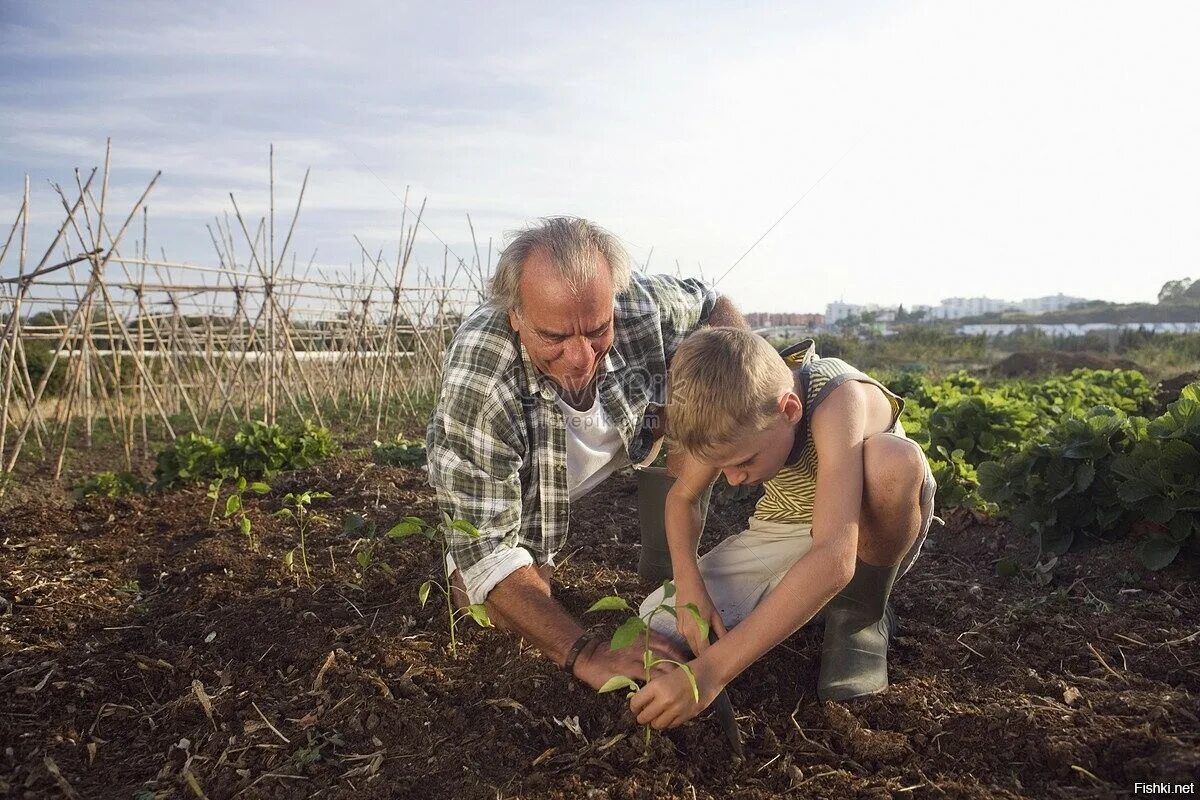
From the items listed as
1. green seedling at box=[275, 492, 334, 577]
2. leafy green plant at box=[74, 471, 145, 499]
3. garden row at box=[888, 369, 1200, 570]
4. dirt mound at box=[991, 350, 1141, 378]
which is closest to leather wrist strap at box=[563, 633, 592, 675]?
green seedling at box=[275, 492, 334, 577]

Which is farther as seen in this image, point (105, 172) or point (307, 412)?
point (307, 412)

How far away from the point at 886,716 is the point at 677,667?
50 centimetres

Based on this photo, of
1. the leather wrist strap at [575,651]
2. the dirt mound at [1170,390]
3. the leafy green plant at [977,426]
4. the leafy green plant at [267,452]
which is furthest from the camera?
the dirt mound at [1170,390]

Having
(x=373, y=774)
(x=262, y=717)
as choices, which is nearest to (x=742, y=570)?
(x=373, y=774)

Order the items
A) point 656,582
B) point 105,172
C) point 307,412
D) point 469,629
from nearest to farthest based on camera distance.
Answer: point 469,629 < point 656,582 < point 105,172 < point 307,412

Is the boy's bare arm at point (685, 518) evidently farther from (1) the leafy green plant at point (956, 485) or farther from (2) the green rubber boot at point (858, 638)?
(1) the leafy green plant at point (956, 485)

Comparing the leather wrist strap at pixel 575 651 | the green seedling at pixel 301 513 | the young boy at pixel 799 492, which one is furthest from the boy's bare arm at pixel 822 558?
the green seedling at pixel 301 513

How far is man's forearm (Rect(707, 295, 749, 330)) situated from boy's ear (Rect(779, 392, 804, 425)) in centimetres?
110

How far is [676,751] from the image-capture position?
1768 mm

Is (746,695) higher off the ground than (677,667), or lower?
lower

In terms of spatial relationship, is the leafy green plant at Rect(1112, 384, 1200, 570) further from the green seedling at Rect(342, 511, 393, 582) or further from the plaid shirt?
the green seedling at Rect(342, 511, 393, 582)

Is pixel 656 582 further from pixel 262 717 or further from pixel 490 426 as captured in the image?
pixel 262 717

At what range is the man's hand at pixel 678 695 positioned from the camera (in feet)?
5.44

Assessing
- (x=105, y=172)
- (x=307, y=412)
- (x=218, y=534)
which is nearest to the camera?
(x=218, y=534)
